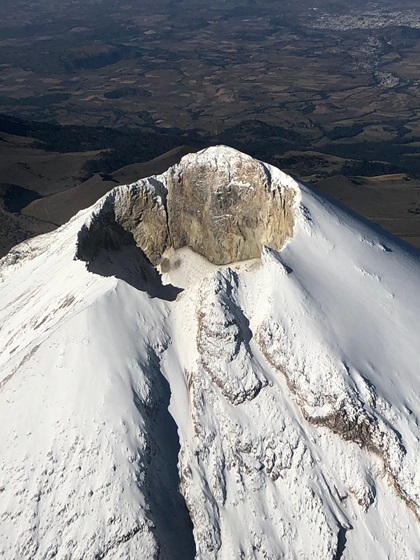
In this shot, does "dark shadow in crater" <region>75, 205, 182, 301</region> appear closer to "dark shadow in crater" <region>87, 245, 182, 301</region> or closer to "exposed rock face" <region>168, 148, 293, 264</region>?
"dark shadow in crater" <region>87, 245, 182, 301</region>

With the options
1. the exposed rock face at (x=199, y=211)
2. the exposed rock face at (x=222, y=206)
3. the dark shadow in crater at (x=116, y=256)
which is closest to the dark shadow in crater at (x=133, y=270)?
the dark shadow in crater at (x=116, y=256)

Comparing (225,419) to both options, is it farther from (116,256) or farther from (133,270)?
(116,256)

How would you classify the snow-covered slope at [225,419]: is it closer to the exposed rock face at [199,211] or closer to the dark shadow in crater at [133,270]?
the dark shadow in crater at [133,270]

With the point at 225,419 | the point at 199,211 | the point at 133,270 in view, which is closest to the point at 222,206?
the point at 199,211

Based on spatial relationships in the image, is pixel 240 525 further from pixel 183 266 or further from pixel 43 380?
pixel 183 266

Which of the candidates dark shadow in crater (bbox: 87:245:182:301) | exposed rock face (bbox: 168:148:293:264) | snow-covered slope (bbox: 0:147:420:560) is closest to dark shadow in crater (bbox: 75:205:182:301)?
dark shadow in crater (bbox: 87:245:182:301)

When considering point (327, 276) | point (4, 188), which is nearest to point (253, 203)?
point (327, 276)
